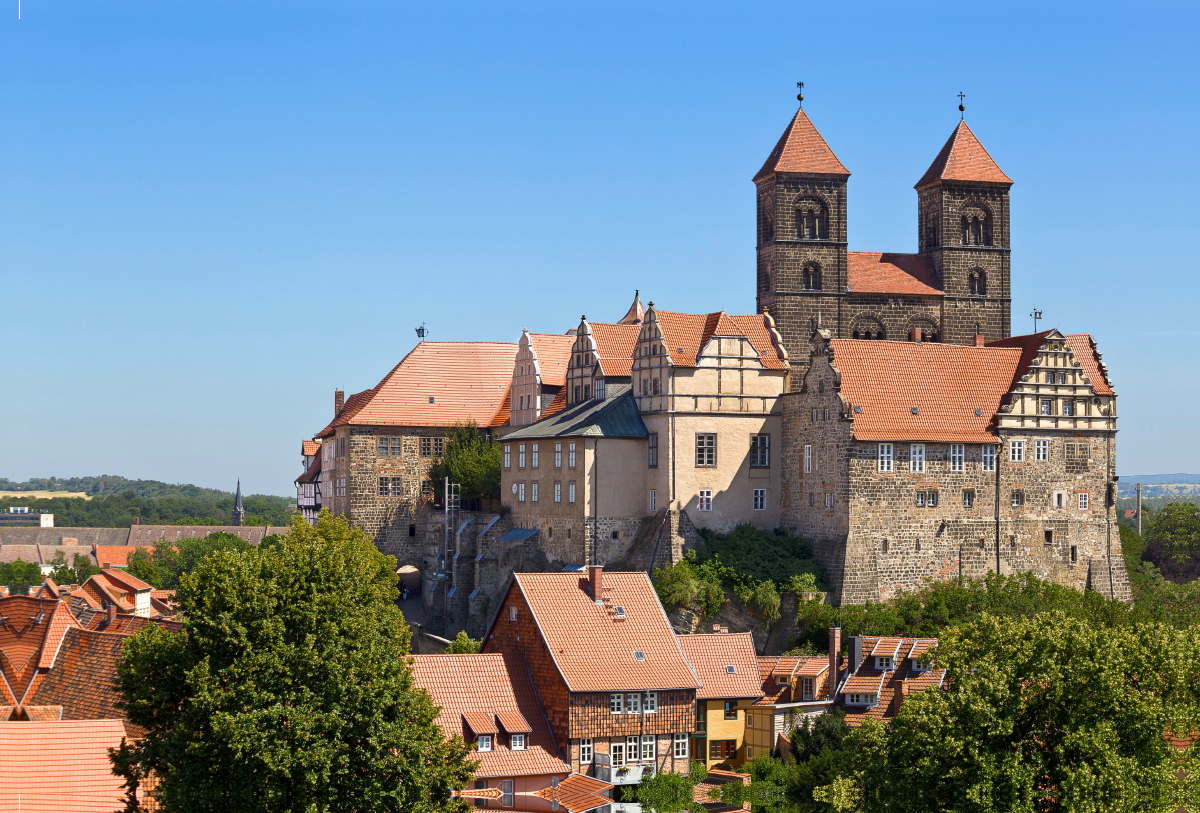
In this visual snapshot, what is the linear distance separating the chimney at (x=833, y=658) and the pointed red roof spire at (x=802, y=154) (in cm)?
2490

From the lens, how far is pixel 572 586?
54375 mm

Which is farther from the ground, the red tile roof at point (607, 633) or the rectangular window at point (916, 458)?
the rectangular window at point (916, 458)

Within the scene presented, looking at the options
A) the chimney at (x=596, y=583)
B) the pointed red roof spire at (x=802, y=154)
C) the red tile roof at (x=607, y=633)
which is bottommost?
the red tile roof at (x=607, y=633)

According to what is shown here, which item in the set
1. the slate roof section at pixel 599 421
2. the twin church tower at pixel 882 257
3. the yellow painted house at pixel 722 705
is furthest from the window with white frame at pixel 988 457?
the yellow painted house at pixel 722 705

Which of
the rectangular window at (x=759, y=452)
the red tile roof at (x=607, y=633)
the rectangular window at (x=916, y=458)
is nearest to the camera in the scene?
the red tile roof at (x=607, y=633)

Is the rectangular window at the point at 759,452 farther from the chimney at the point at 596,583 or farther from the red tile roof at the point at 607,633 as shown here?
the chimney at the point at 596,583

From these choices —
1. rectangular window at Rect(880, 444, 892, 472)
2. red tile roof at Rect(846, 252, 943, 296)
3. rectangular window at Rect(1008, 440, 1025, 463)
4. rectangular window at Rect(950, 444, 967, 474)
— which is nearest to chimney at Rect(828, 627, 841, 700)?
rectangular window at Rect(880, 444, 892, 472)

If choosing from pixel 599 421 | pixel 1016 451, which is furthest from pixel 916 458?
pixel 599 421

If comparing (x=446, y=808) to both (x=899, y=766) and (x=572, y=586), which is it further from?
(x=572, y=586)

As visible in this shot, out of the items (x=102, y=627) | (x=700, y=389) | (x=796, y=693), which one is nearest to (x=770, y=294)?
(x=700, y=389)

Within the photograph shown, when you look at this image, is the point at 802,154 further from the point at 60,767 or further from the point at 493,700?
the point at 60,767

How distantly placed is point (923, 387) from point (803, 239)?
11.8 m

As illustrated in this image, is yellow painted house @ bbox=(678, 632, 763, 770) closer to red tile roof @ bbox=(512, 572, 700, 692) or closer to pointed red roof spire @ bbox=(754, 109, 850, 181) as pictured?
red tile roof @ bbox=(512, 572, 700, 692)

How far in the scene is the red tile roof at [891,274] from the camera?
7588 centimetres
